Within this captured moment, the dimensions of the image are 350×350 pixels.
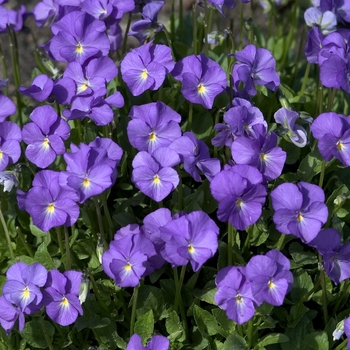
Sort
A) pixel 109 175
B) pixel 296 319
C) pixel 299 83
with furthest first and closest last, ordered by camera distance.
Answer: pixel 299 83 → pixel 296 319 → pixel 109 175

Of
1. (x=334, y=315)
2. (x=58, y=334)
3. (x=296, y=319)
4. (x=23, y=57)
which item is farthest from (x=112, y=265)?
(x=23, y=57)

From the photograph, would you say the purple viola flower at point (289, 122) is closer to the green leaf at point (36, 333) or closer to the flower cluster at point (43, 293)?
the flower cluster at point (43, 293)

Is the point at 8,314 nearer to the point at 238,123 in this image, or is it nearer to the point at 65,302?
the point at 65,302

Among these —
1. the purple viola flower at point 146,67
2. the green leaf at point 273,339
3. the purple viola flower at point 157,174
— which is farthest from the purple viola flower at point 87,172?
the green leaf at point 273,339

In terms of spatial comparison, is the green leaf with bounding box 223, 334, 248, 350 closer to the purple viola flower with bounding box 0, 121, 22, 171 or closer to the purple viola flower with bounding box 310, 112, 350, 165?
the purple viola flower with bounding box 310, 112, 350, 165

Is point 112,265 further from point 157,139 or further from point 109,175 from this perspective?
point 157,139

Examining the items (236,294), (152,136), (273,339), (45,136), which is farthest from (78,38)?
(273,339)

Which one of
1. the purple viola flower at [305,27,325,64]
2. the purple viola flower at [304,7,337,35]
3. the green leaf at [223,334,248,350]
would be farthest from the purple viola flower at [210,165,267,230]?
the purple viola flower at [304,7,337,35]
